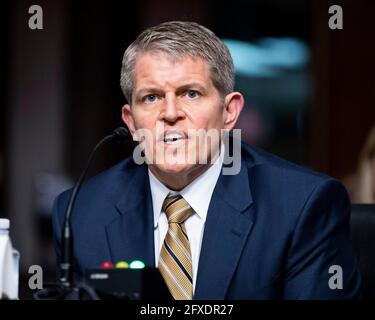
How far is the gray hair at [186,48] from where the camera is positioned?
2.61 m

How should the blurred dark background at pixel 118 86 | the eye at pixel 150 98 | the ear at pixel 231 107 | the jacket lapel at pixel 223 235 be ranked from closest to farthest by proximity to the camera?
the jacket lapel at pixel 223 235 → the eye at pixel 150 98 → the ear at pixel 231 107 → the blurred dark background at pixel 118 86

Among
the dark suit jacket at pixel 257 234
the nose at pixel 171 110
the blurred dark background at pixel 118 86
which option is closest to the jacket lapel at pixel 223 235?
the dark suit jacket at pixel 257 234

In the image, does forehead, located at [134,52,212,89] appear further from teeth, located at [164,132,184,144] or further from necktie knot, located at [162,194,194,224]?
necktie knot, located at [162,194,194,224]

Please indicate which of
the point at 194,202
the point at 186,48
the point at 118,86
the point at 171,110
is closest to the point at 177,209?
the point at 194,202

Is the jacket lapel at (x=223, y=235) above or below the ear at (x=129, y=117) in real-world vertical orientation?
below

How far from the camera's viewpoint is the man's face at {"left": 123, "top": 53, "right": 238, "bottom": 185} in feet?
8.48

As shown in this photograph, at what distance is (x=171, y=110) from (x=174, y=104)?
2cm

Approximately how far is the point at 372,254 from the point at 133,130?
758 mm

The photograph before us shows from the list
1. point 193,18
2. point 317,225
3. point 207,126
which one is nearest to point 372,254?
point 317,225

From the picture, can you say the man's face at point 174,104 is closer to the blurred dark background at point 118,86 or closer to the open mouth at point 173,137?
the open mouth at point 173,137

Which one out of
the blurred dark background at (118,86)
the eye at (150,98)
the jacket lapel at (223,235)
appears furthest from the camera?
Answer: the blurred dark background at (118,86)

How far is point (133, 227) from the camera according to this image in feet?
8.82

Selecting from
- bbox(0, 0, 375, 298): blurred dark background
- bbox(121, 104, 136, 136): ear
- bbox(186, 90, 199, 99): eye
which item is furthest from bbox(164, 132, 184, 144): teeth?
bbox(0, 0, 375, 298): blurred dark background
